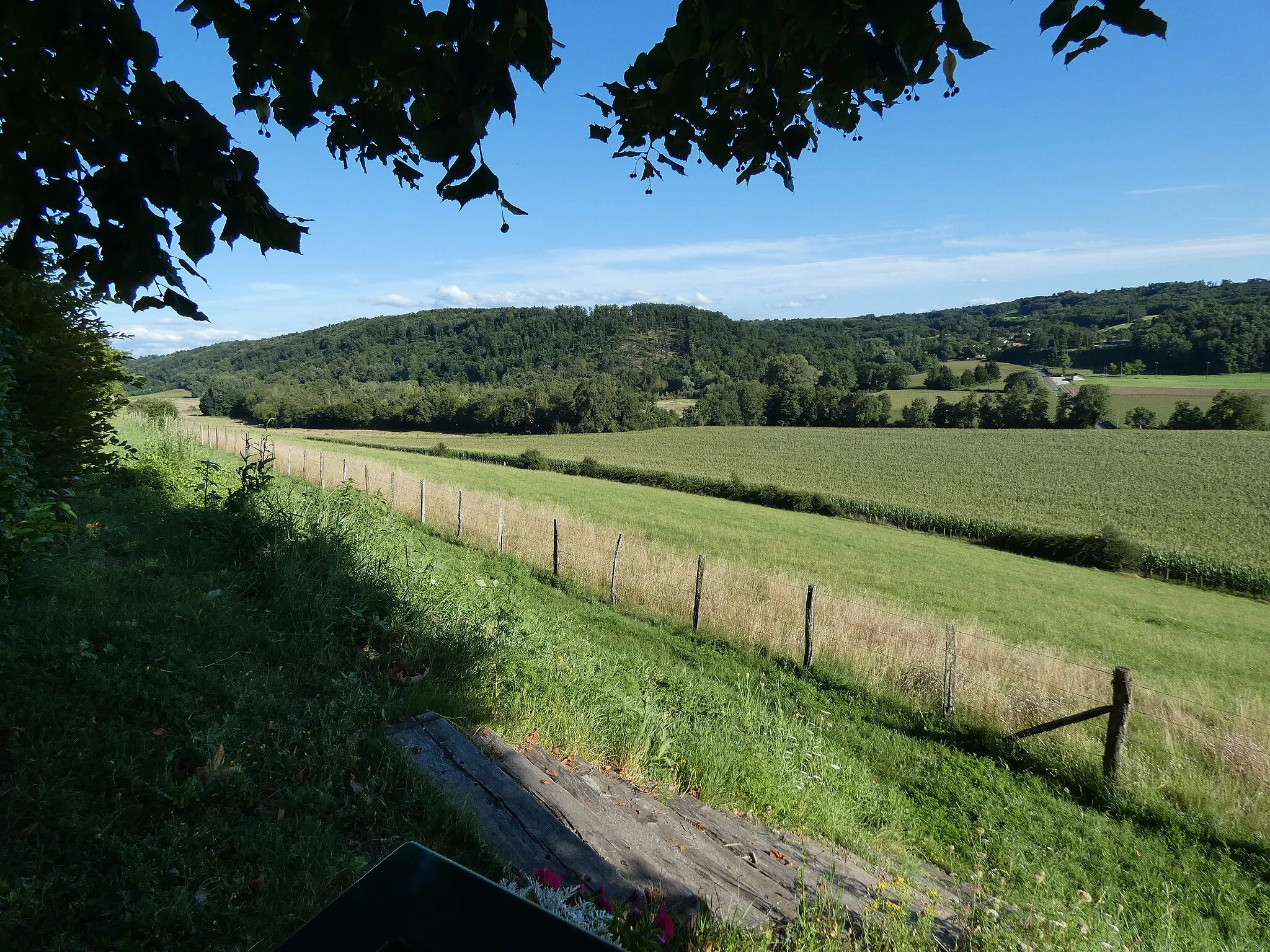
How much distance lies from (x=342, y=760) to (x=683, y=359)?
476 feet

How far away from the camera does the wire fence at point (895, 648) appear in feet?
28.6

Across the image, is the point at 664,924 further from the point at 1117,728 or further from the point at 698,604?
the point at 698,604

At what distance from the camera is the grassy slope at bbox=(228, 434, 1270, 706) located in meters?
16.7

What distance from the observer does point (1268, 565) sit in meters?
29.2

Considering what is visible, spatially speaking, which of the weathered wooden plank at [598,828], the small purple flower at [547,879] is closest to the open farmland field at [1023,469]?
the weathered wooden plank at [598,828]

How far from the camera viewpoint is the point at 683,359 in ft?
477

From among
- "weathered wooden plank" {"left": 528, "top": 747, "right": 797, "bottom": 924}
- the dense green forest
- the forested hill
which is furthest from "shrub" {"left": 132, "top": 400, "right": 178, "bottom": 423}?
the forested hill

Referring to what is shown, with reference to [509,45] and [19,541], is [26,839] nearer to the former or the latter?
[19,541]

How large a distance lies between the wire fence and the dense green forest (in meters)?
43.6

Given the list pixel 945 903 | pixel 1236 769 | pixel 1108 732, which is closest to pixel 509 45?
pixel 945 903

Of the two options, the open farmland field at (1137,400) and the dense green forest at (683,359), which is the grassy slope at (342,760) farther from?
the open farmland field at (1137,400)

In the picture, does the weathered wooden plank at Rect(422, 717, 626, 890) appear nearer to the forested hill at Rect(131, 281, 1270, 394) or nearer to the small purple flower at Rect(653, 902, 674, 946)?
the small purple flower at Rect(653, 902, 674, 946)

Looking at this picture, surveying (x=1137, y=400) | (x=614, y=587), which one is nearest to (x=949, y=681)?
(x=614, y=587)

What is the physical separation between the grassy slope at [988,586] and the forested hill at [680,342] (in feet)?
264
